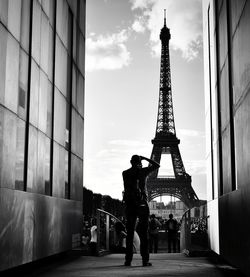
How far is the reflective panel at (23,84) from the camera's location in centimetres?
880

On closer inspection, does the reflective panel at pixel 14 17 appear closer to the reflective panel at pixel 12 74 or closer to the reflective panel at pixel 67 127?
the reflective panel at pixel 12 74

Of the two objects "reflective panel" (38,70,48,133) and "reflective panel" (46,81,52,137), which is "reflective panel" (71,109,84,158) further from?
"reflective panel" (38,70,48,133)

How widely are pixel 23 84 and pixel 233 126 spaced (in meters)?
3.75

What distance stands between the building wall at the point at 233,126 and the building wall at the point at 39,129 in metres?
3.41

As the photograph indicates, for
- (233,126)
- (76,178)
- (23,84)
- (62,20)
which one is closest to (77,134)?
(76,178)

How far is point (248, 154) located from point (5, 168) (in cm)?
353

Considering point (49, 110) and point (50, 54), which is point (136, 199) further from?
point (50, 54)

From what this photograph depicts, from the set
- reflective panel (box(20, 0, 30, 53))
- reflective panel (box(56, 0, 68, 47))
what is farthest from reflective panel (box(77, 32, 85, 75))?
reflective panel (box(20, 0, 30, 53))

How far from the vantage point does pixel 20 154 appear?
8758 millimetres

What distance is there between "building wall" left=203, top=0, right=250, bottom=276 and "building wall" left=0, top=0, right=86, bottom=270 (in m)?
3.41

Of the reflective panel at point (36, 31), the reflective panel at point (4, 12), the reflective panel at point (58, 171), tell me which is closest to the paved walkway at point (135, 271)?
the reflective panel at point (58, 171)

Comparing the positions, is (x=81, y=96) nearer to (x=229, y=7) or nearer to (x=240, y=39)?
(x=229, y=7)

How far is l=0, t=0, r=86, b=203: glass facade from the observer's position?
8.06 metres

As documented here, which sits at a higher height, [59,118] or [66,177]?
[59,118]
